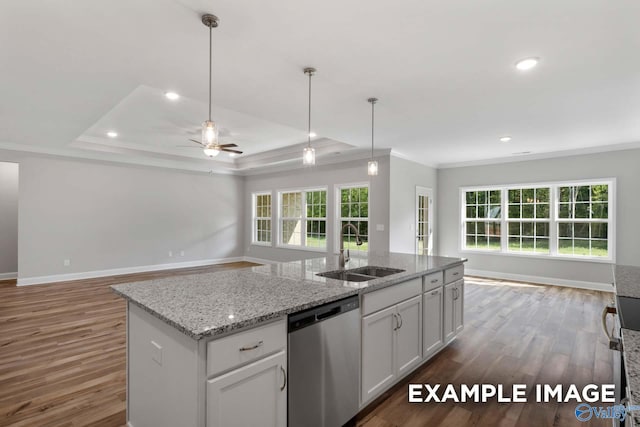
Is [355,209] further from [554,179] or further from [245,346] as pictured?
[245,346]

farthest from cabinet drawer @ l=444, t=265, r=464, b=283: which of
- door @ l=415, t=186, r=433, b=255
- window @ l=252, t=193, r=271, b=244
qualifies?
window @ l=252, t=193, r=271, b=244

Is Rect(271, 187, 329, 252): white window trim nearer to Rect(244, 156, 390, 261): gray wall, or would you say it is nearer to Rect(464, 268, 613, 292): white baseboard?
Rect(244, 156, 390, 261): gray wall

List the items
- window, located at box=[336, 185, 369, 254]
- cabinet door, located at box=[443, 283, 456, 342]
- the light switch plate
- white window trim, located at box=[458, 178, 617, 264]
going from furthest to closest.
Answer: window, located at box=[336, 185, 369, 254], white window trim, located at box=[458, 178, 617, 264], cabinet door, located at box=[443, 283, 456, 342], the light switch plate

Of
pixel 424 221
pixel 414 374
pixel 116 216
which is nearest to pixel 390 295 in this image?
pixel 414 374

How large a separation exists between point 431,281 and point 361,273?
0.61 metres

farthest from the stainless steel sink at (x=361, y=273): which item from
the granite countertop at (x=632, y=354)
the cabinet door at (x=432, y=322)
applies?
the granite countertop at (x=632, y=354)

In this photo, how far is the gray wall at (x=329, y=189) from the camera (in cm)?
597

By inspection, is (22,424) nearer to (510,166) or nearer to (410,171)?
(410,171)

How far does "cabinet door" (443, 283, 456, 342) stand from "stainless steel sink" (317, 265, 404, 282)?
689 millimetres

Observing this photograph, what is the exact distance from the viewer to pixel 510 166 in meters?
6.52

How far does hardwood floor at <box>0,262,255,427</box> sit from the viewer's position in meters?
2.13

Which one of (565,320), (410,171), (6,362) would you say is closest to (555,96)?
(565,320)

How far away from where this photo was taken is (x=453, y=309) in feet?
10.2

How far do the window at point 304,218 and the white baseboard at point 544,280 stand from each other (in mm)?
3481
